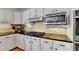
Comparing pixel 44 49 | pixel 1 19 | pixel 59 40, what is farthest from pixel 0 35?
pixel 59 40

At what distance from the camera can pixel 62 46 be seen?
3.37ft

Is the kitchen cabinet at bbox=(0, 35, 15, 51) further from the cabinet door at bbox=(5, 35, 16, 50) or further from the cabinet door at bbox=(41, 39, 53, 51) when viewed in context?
the cabinet door at bbox=(41, 39, 53, 51)

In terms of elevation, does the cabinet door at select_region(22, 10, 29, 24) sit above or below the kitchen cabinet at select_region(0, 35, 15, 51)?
above

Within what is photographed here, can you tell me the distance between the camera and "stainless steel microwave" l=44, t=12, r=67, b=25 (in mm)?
1018

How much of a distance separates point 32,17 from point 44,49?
292 mm

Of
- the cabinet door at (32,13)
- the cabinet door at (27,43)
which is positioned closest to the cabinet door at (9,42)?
the cabinet door at (27,43)

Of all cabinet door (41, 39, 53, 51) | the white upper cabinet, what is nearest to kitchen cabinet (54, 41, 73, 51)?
cabinet door (41, 39, 53, 51)

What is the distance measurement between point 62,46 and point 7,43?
46 centimetres

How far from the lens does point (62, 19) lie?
1029mm

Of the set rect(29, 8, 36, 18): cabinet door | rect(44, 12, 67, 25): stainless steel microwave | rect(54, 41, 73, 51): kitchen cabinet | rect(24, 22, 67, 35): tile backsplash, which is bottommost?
rect(54, 41, 73, 51): kitchen cabinet

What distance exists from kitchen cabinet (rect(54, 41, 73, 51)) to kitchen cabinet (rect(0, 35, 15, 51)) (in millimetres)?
363
